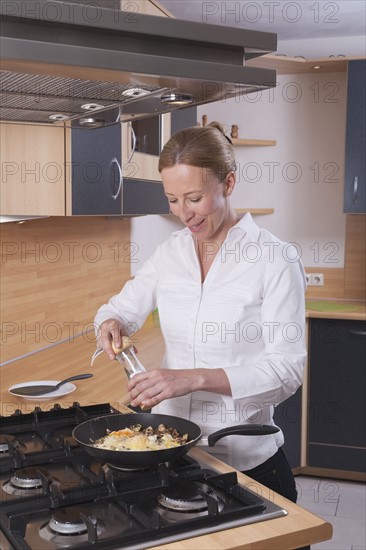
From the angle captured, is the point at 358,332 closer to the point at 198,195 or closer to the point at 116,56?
the point at 198,195

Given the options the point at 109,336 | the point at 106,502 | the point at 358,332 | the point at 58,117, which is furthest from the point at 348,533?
the point at 58,117

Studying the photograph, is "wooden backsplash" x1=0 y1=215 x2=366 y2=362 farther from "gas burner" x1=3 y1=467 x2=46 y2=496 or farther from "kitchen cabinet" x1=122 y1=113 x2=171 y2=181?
"gas burner" x1=3 y1=467 x2=46 y2=496

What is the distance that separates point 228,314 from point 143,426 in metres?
0.35

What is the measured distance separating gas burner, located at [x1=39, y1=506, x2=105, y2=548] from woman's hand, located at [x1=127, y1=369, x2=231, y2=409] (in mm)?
323

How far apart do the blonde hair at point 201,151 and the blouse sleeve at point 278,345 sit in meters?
0.29

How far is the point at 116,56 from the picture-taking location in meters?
1.11

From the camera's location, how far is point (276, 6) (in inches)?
134

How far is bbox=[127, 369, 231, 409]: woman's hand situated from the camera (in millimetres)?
1440

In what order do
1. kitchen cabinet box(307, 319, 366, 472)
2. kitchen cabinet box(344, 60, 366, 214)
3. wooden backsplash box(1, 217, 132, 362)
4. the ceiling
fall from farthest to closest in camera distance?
kitchen cabinet box(344, 60, 366, 214), kitchen cabinet box(307, 319, 366, 472), the ceiling, wooden backsplash box(1, 217, 132, 362)

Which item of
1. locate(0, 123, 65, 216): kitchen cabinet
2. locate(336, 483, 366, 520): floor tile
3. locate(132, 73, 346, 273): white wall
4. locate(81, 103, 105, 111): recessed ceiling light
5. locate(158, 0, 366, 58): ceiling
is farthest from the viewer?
locate(132, 73, 346, 273): white wall

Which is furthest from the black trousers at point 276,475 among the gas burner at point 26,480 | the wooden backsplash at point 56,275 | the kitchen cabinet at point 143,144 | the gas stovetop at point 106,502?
the kitchen cabinet at point 143,144

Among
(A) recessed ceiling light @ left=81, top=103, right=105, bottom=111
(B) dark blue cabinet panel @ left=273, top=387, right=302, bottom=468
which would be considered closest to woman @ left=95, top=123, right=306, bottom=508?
(A) recessed ceiling light @ left=81, top=103, right=105, bottom=111

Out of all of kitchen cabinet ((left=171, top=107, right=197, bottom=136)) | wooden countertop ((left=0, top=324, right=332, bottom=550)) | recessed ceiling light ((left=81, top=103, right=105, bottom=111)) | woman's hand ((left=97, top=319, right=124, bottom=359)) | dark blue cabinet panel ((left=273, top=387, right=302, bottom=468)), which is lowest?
dark blue cabinet panel ((left=273, top=387, right=302, bottom=468))

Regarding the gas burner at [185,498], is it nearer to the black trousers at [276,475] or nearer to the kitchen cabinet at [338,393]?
the black trousers at [276,475]
